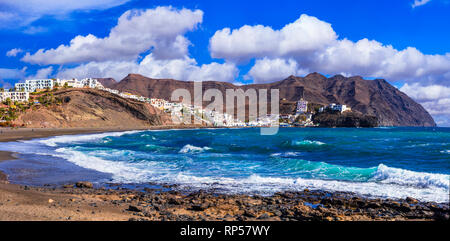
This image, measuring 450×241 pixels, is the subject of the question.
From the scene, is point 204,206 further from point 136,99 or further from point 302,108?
point 302,108

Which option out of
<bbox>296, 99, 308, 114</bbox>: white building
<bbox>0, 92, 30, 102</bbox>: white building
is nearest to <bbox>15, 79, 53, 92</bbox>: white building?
<bbox>0, 92, 30, 102</bbox>: white building

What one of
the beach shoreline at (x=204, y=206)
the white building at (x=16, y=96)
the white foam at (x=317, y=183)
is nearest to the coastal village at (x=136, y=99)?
the white building at (x=16, y=96)

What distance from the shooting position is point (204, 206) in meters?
8.50

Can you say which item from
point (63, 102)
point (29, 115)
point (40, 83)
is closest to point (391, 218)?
point (29, 115)

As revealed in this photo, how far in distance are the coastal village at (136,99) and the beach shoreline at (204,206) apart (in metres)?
73.1

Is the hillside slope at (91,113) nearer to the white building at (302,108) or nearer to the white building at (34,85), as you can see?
the white building at (34,85)

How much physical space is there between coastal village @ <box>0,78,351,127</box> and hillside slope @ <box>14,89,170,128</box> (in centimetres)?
447

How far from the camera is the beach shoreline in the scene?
7254 millimetres

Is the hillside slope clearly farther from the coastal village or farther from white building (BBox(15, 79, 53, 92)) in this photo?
white building (BBox(15, 79, 53, 92))

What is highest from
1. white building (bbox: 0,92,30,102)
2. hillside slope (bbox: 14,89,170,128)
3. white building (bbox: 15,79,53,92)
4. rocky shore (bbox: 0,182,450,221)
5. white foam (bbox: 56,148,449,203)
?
white building (bbox: 15,79,53,92)

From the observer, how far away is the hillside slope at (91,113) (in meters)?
73.2

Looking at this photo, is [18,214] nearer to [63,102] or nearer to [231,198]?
A: [231,198]

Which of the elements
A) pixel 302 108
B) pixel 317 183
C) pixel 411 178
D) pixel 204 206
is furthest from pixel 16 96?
pixel 302 108

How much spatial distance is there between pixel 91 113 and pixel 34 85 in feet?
152
